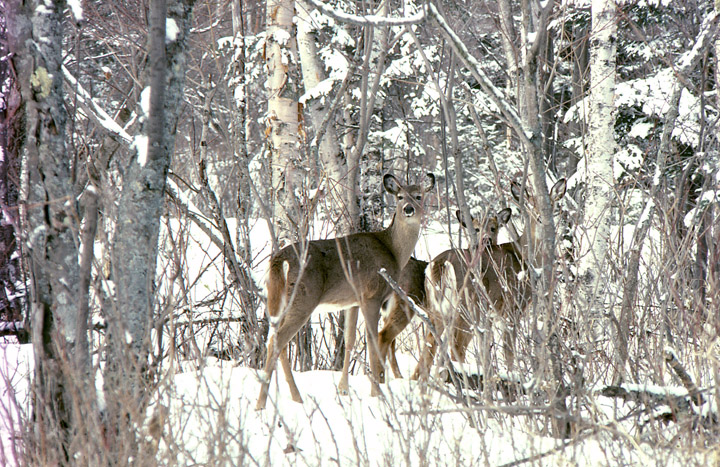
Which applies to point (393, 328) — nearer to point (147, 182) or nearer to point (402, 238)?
point (402, 238)

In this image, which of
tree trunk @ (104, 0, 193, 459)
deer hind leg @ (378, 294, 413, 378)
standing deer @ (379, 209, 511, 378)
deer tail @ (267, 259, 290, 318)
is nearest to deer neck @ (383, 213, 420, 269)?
standing deer @ (379, 209, 511, 378)

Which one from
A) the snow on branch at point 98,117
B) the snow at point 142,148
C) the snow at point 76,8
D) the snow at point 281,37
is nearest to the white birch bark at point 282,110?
the snow at point 281,37

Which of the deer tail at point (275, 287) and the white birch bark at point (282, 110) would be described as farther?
the white birch bark at point (282, 110)

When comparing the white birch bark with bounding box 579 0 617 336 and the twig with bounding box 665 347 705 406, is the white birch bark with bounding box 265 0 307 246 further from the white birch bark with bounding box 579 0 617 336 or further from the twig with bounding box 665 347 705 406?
the twig with bounding box 665 347 705 406

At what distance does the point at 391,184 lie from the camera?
275 inches

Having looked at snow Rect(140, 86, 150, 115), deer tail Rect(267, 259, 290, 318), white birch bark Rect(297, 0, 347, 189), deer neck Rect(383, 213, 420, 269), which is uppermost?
white birch bark Rect(297, 0, 347, 189)

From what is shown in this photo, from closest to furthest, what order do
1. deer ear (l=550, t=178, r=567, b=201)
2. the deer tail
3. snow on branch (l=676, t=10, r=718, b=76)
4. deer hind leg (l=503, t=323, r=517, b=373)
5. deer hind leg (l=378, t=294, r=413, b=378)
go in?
deer hind leg (l=503, t=323, r=517, b=373)
snow on branch (l=676, t=10, r=718, b=76)
the deer tail
deer hind leg (l=378, t=294, r=413, b=378)
deer ear (l=550, t=178, r=567, b=201)

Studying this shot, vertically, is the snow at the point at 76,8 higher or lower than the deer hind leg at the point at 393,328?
higher

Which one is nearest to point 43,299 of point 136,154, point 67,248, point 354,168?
point 67,248

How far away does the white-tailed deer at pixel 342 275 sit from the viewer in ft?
16.8

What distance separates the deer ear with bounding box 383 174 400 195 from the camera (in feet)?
22.2

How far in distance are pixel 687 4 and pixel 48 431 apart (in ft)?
42.1

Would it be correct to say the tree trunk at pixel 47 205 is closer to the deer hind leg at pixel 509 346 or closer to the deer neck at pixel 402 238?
the deer hind leg at pixel 509 346

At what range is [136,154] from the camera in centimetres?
293
